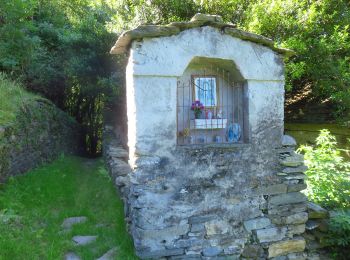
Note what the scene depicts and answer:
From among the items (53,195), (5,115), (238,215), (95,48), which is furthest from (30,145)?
(238,215)

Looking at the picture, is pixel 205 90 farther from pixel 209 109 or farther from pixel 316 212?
pixel 316 212

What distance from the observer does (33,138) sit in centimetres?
738

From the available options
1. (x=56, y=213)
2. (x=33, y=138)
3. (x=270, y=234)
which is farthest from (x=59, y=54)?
(x=270, y=234)

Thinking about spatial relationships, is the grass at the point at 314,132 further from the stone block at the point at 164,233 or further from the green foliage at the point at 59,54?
the stone block at the point at 164,233

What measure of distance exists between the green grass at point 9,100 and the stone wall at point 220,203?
11.2 ft

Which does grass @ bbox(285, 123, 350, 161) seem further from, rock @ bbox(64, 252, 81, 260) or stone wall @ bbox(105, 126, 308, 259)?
rock @ bbox(64, 252, 81, 260)

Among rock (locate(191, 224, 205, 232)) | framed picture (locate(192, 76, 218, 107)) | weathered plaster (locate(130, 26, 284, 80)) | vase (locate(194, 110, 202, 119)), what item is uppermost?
weathered plaster (locate(130, 26, 284, 80))

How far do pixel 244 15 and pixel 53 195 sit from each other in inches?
216

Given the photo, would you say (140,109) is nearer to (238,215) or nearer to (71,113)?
(238,215)

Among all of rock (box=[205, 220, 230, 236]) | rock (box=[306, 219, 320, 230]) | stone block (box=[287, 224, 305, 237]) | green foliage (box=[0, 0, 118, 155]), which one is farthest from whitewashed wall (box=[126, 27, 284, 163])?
green foliage (box=[0, 0, 118, 155])

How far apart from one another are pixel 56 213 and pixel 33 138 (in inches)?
103

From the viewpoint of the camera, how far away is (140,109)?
3.78 m

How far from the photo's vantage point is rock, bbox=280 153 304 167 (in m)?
4.46

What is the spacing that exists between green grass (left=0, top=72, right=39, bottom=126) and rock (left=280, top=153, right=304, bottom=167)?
4986 mm
